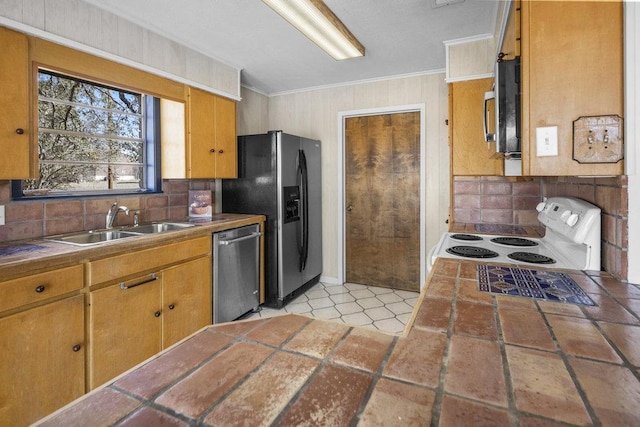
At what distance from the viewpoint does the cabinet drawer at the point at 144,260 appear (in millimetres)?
1888

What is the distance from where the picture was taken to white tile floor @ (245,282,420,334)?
10.2ft

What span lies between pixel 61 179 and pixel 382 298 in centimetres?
304

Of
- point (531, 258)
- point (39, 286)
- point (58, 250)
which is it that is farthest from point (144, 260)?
point (531, 258)

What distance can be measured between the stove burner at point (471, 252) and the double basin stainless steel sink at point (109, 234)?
1.95 metres

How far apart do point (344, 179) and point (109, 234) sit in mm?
2574

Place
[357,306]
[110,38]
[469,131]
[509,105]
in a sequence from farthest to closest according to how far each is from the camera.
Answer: [357,306], [469,131], [110,38], [509,105]

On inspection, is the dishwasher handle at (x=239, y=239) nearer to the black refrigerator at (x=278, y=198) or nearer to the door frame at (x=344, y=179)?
the black refrigerator at (x=278, y=198)

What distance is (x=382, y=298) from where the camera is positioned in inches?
146

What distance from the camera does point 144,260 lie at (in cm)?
215

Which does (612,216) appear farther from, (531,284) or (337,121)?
(337,121)

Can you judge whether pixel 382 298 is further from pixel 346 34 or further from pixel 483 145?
pixel 346 34

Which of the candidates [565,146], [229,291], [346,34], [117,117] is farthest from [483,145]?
[117,117]

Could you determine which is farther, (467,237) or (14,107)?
(467,237)

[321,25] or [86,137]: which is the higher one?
[321,25]
